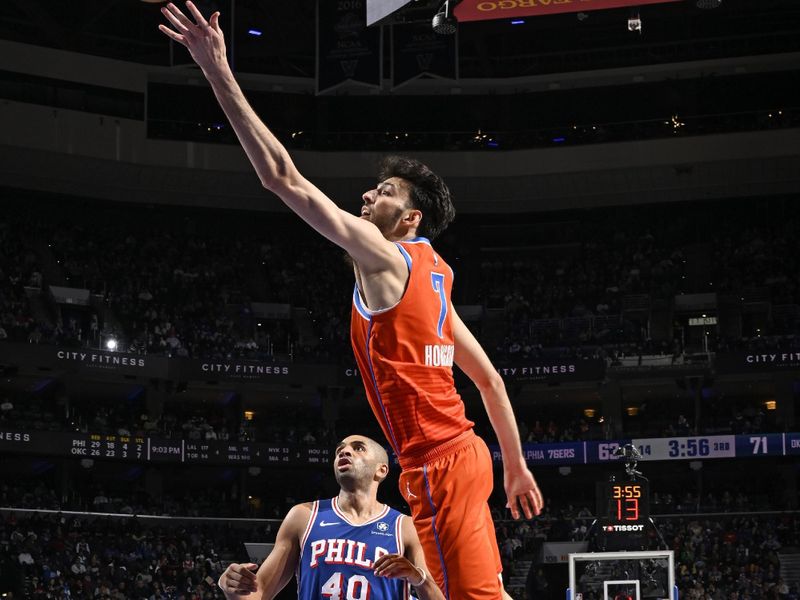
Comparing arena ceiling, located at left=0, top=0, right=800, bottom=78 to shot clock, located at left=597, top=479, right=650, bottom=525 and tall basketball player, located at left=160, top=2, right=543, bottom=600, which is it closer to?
shot clock, located at left=597, top=479, right=650, bottom=525

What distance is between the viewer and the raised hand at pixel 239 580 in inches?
211

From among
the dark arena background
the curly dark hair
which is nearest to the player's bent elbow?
the curly dark hair

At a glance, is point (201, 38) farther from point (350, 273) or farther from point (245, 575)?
point (350, 273)

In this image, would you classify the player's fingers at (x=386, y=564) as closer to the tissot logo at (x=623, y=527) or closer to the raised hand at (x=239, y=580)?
the raised hand at (x=239, y=580)

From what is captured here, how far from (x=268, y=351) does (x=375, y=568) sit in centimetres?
3854

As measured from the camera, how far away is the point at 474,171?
46.2 metres

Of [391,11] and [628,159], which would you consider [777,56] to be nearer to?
[628,159]

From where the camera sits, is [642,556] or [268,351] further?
[268,351]

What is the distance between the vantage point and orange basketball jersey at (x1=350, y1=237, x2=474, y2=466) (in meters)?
5.26

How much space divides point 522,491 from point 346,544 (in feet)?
3.03

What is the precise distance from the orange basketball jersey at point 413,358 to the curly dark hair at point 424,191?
0.51ft

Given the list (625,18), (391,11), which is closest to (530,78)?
(625,18)

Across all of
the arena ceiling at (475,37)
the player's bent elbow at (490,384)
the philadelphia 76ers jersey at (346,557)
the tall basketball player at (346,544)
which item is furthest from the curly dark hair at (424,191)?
the arena ceiling at (475,37)

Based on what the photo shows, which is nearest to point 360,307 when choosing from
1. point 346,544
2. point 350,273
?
point 346,544
